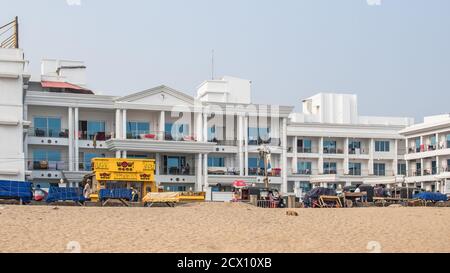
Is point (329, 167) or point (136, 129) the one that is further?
point (329, 167)

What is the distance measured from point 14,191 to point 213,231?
13341 mm

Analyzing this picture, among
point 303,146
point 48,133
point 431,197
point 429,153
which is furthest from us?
point 303,146

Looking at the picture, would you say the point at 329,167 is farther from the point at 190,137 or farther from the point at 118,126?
the point at 118,126

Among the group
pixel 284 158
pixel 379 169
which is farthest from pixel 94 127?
pixel 379 169

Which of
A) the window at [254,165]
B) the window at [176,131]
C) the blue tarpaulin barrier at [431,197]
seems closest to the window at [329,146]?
the window at [254,165]

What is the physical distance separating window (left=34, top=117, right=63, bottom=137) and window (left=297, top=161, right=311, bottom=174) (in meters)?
26.0

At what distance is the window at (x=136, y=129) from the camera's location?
58531 millimetres

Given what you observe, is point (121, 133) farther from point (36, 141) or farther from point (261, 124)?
point (261, 124)

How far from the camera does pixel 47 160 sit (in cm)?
5619

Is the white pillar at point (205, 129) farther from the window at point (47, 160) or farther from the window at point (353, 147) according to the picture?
the window at point (353, 147)
